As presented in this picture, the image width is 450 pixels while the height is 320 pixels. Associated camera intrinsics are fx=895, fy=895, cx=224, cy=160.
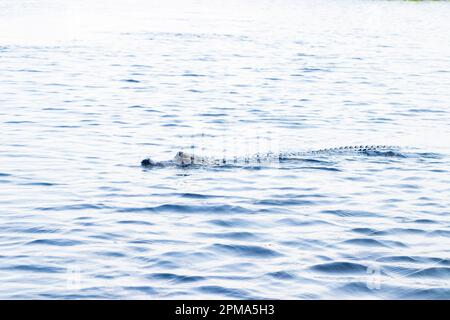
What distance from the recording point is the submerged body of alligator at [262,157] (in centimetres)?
1791

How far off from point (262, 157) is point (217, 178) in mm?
2122

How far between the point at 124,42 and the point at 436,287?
37577 millimetres

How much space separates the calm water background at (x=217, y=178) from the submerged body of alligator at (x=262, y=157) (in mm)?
353

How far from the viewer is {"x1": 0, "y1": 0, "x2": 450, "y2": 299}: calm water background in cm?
1122

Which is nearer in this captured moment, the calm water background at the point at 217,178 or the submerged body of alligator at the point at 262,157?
the calm water background at the point at 217,178

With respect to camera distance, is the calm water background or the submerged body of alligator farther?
the submerged body of alligator

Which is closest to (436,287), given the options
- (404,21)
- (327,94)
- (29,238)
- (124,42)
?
(29,238)

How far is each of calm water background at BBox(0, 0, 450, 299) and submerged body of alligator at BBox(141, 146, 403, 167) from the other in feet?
1.16

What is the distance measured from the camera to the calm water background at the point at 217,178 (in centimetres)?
1122

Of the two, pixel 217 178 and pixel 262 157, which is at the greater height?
pixel 217 178

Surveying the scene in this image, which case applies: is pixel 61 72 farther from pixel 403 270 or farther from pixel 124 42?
pixel 403 270

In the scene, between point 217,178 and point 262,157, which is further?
point 262,157

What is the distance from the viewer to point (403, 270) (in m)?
11.5

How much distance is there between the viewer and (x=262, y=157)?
18969 millimetres
